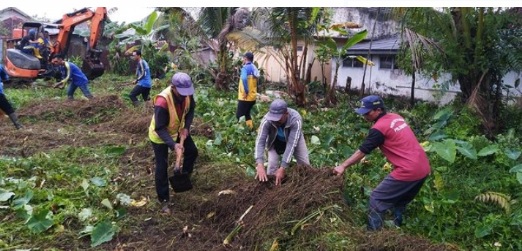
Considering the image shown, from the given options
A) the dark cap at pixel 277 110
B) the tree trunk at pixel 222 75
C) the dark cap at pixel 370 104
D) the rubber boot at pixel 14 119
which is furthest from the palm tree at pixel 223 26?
the dark cap at pixel 370 104

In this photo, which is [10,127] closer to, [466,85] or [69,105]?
[69,105]

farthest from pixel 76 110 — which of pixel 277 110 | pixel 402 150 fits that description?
pixel 402 150

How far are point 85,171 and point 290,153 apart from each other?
113 inches

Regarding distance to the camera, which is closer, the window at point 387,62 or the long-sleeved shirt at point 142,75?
the long-sleeved shirt at point 142,75

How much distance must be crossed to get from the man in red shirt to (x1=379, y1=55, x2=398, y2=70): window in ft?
33.1

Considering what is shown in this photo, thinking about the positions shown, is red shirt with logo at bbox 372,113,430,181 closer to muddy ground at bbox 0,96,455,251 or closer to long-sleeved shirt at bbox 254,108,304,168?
muddy ground at bbox 0,96,455,251

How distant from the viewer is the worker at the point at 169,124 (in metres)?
4.40

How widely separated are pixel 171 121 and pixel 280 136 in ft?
3.73

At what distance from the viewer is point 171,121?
14.9 feet

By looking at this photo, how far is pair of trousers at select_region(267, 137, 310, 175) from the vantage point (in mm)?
4863

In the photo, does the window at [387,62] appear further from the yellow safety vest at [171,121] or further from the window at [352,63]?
the yellow safety vest at [171,121]

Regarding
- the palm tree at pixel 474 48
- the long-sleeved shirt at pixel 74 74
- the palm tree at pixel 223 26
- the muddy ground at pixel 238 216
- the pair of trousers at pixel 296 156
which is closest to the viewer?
the muddy ground at pixel 238 216

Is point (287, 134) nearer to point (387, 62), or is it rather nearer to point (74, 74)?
point (74, 74)

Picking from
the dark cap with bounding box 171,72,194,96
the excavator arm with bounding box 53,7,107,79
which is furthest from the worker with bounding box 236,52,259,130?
the excavator arm with bounding box 53,7,107,79
